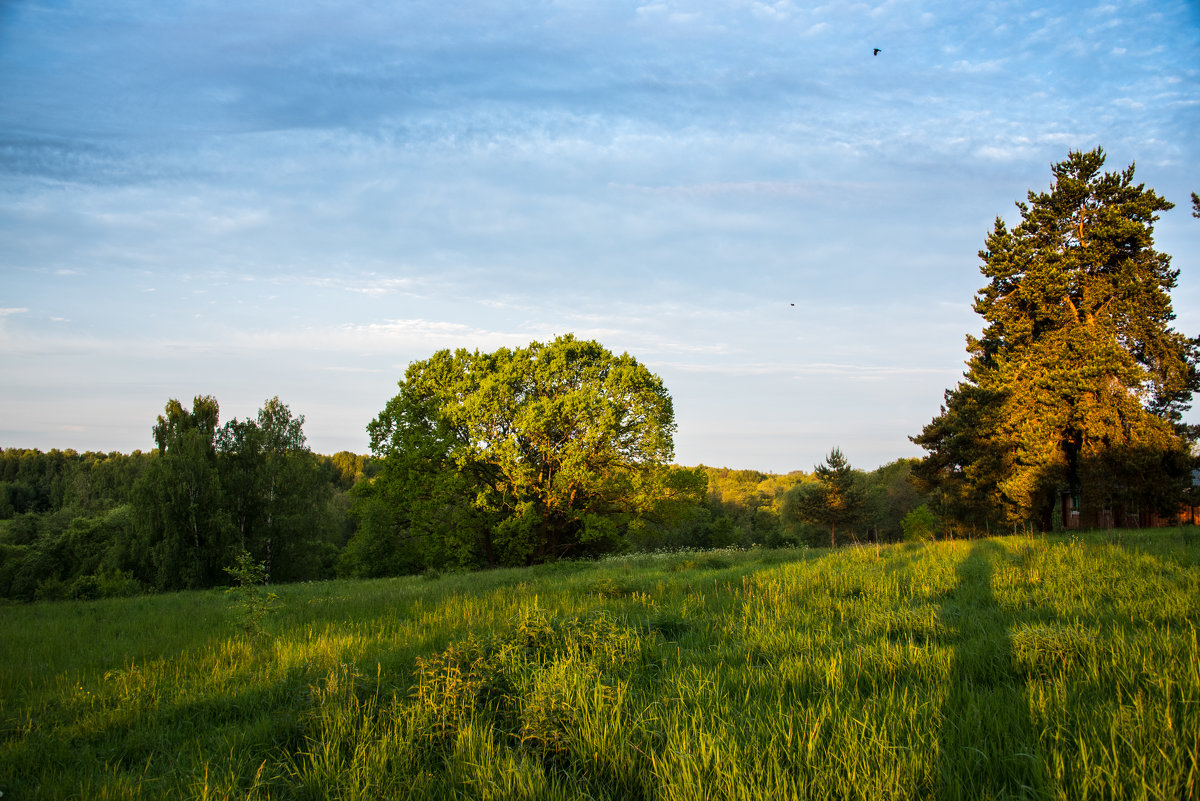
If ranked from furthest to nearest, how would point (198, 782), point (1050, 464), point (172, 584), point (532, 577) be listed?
point (172, 584), point (1050, 464), point (532, 577), point (198, 782)

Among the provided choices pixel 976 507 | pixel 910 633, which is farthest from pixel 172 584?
pixel 976 507

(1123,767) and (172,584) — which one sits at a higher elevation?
(1123,767)

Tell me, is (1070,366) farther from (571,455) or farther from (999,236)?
(571,455)

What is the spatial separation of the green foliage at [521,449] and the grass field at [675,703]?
17.2 m

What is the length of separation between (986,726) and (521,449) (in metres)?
23.6

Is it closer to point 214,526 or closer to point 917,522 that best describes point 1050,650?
point 214,526

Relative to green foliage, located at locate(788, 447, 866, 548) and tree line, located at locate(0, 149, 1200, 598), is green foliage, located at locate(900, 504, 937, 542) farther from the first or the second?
tree line, located at locate(0, 149, 1200, 598)

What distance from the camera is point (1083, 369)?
870 inches

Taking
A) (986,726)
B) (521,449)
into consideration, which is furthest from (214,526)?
(986,726)

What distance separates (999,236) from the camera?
26.9 metres

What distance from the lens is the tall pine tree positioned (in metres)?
22.2

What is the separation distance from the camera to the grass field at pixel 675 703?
9.75ft

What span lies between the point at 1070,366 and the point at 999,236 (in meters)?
7.43

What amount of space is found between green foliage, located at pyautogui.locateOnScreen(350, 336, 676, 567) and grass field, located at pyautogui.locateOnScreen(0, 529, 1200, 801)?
17.2 metres
